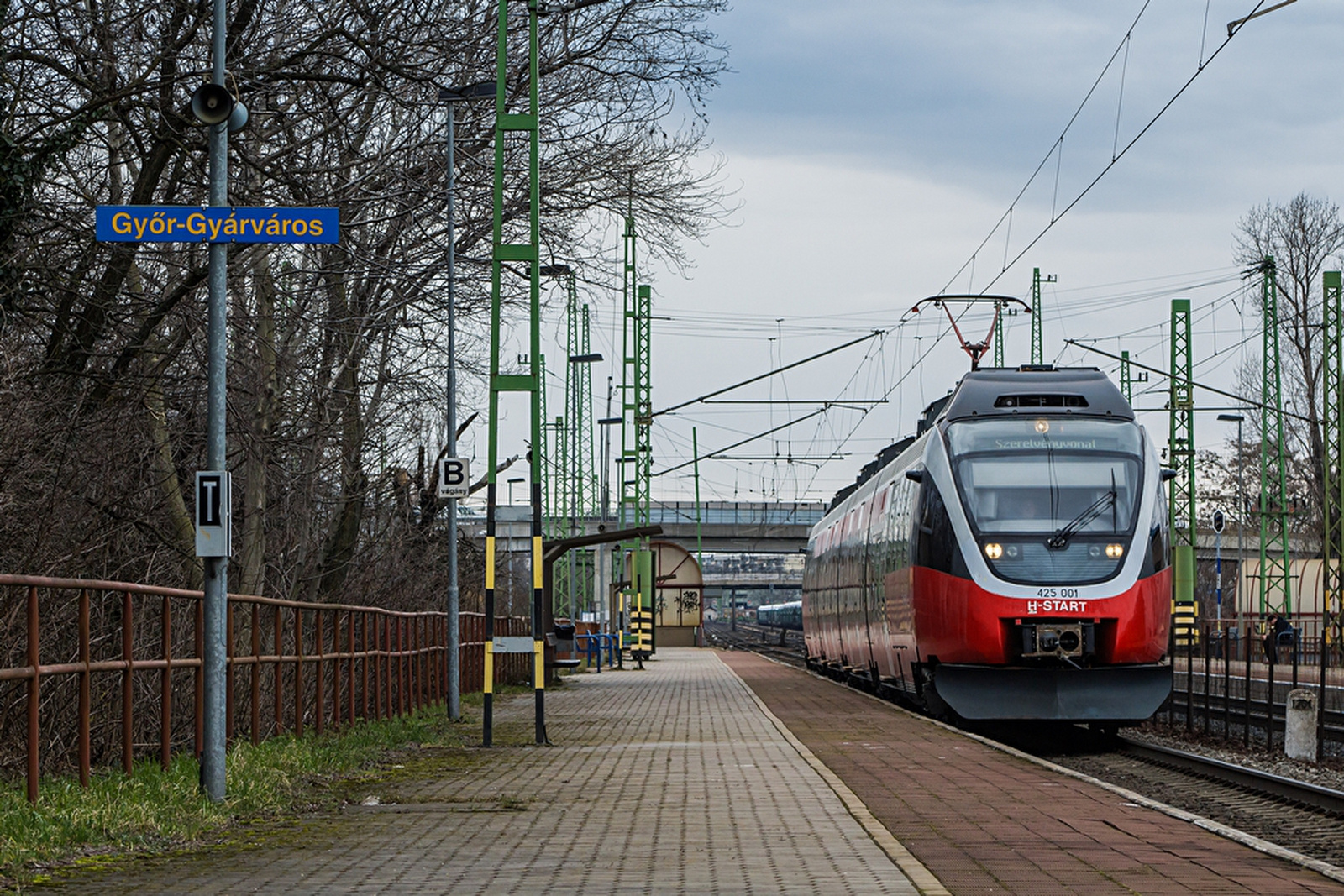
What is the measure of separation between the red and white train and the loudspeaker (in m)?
9.91

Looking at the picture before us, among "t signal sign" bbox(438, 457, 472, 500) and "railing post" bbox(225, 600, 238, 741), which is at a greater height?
"t signal sign" bbox(438, 457, 472, 500)

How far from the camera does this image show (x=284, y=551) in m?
25.4

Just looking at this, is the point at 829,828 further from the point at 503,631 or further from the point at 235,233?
the point at 503,631

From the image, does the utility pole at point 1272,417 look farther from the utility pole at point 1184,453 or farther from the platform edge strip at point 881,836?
the platform edge strip at point 881,836

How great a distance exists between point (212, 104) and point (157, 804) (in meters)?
4.09

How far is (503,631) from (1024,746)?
1510 centimetres

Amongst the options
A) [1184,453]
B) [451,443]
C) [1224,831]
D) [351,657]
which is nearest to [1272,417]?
[1184,453]

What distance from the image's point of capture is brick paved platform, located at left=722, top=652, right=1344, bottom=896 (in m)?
8.28

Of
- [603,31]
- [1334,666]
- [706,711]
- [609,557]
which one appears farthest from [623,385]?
[603,31]

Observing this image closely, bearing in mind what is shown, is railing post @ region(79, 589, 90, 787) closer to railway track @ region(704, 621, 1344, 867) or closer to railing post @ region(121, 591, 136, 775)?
railing post @ region(121, 591, 136, 775)

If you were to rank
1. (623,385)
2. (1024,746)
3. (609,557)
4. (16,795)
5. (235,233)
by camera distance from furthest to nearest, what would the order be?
A: (609,557), (623,385), (1024,746), (235,233), (16,795)

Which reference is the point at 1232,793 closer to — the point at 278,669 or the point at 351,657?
the point at 278,669

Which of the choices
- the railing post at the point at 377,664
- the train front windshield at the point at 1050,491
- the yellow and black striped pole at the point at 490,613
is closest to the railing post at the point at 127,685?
the yellow and black striped pole at the point at 490,613

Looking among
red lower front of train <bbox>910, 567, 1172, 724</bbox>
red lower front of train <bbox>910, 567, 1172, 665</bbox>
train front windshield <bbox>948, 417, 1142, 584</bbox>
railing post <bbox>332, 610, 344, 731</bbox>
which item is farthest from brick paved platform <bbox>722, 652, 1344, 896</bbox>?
railing post <bbox>332, 610, 344, 731</bbox>
